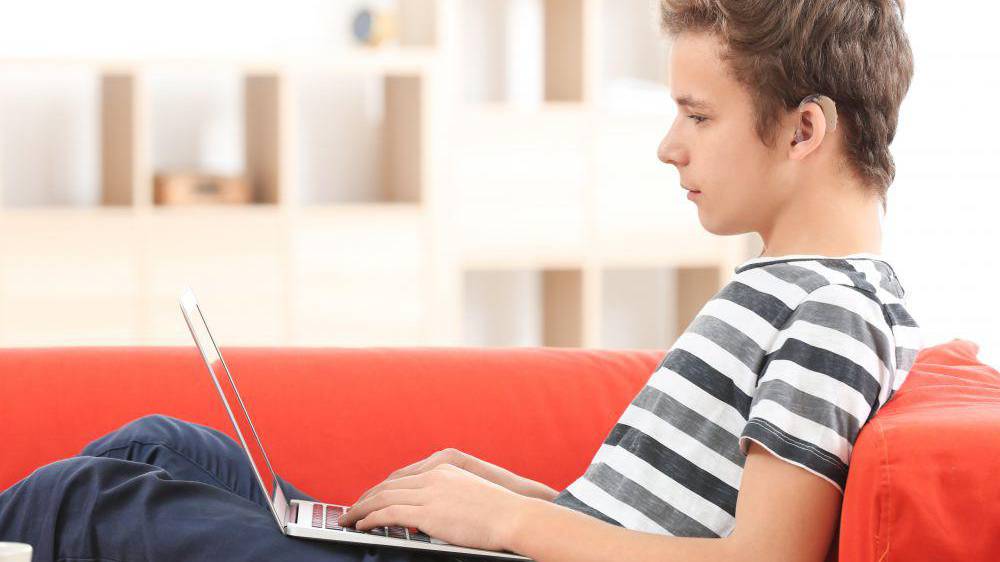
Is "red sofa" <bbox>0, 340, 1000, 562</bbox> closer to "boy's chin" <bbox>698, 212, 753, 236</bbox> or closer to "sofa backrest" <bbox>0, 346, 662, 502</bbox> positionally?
"sofa backrest" <bbox>0, 346, 662, 502</bbox>

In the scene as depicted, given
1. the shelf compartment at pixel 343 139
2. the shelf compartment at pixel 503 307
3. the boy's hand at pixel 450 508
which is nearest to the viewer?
the boy's hand at pixel 450 508

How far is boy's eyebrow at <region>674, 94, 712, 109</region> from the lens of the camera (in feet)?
3.62

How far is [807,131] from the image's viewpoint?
1.08m

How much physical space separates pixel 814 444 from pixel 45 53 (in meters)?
2.83

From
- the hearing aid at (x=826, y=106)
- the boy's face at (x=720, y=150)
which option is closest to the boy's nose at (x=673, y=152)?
the boy's face at (x=720, y=150)

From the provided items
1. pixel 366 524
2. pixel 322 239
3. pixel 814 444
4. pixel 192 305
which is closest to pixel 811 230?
pixel 814 444

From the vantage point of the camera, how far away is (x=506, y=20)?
3.70 metres

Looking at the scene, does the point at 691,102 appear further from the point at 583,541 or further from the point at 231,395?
the point at 231,395

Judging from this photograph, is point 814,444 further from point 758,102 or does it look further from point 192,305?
point 192,305

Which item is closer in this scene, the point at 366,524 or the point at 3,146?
the point at 366,524

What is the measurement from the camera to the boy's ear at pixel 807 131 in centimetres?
107

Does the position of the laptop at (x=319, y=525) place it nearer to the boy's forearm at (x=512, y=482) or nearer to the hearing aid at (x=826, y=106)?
the boy's forearm at (x=512, y=482)

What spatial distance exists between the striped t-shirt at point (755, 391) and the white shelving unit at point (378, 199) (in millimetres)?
2105

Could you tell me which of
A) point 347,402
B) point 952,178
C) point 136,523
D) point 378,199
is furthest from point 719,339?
point 378,199
